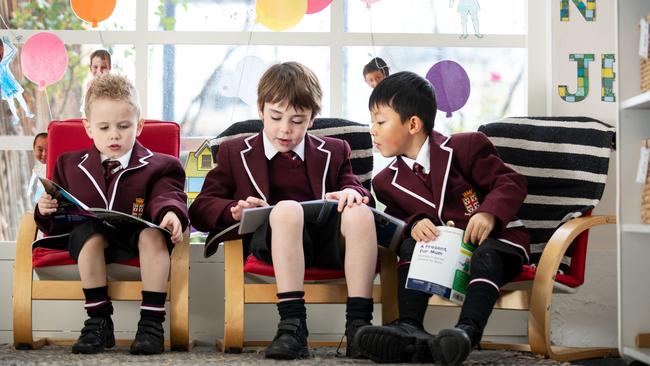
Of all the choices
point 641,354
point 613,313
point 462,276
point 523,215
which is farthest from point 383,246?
point 613,313

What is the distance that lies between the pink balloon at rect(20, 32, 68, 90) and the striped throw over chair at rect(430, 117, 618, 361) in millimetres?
1318

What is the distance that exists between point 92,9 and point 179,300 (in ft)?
3.33

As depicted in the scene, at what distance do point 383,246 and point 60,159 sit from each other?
89 centimetres

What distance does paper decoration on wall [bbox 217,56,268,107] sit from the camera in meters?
2.67

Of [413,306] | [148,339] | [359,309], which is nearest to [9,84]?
[148,339]

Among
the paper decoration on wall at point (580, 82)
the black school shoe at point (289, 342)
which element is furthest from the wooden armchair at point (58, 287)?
the paper decoration on wall at point (580, 82)

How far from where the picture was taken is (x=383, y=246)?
217 centimetres

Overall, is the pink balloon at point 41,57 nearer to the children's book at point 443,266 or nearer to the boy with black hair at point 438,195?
the boy with black hair at point 438,195

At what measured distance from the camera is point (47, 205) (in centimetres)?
208

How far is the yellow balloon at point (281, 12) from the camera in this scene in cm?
265

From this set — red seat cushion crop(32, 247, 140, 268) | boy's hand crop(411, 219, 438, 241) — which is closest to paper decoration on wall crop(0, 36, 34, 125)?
red seat cushion crop(32, 247, 140, 268)

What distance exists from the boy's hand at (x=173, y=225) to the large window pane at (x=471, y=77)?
0.79m

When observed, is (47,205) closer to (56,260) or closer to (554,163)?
(56,260)

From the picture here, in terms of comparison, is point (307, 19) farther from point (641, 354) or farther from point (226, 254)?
point (641, 354)
